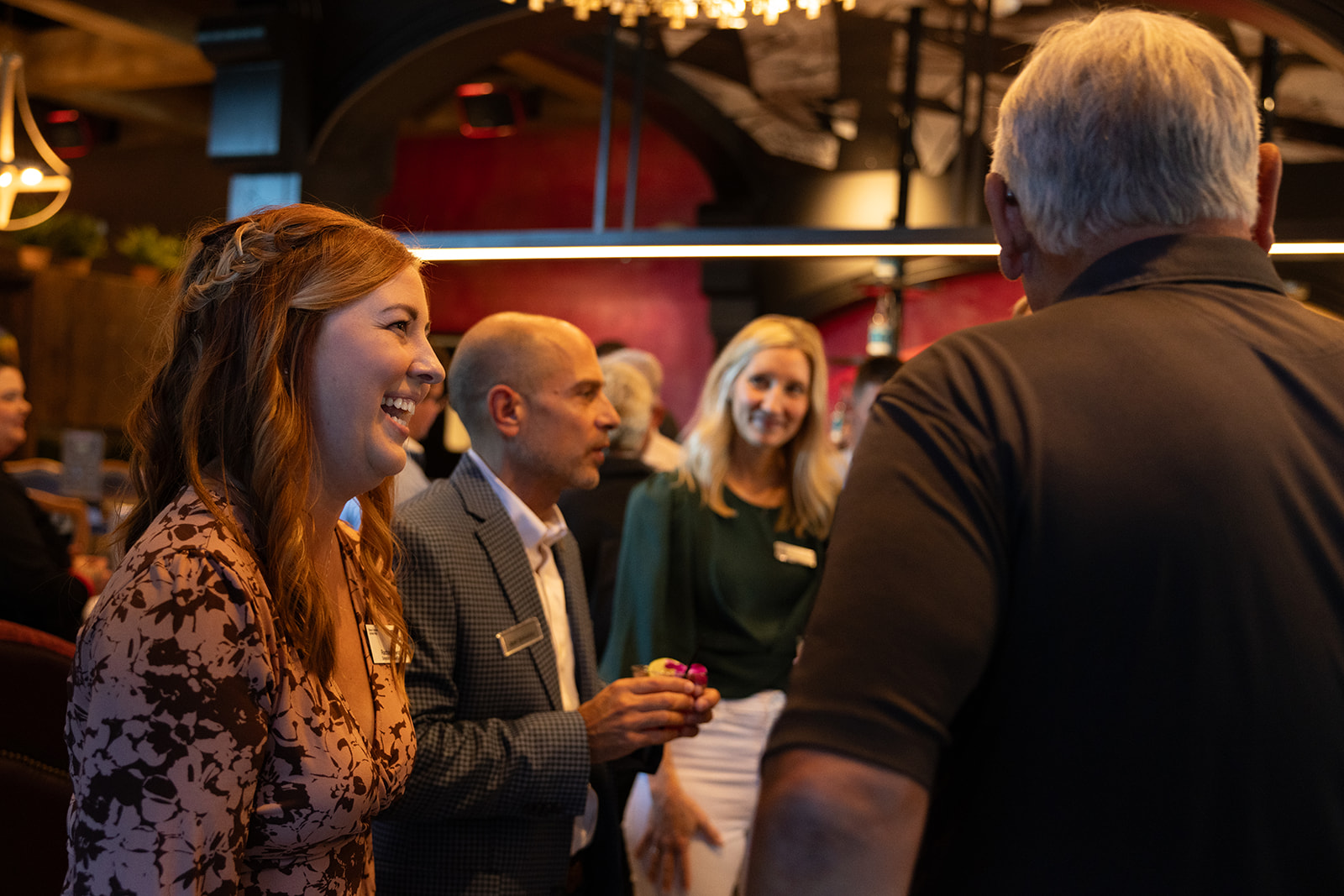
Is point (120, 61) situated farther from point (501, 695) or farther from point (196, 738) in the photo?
point (196, 738)

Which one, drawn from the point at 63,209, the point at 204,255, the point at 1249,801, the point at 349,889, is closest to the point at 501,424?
the point at 204,255

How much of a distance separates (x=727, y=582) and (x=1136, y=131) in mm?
1983

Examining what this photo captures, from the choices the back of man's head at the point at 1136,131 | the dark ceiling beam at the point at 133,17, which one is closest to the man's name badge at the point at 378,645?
the back of man's head at the point at 1136,131

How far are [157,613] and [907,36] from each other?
18.7 feet

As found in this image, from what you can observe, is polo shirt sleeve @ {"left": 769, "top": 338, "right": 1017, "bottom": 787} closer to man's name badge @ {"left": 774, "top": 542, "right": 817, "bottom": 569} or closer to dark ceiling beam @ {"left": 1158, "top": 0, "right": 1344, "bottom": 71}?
man's name badge @ {"left": 774, "top": 542, "right": 817, "bottom": 569}

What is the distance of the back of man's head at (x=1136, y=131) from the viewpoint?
93 cm

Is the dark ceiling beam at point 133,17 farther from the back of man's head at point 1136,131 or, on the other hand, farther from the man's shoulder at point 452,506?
the back of man's head at point 1136,131

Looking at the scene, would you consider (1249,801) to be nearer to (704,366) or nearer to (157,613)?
(157,613)

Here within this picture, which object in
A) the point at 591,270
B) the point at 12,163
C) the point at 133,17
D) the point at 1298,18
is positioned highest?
the point at 133,17

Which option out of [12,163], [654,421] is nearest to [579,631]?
[654,421]

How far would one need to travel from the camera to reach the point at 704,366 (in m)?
9.23

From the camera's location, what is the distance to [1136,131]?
934mm

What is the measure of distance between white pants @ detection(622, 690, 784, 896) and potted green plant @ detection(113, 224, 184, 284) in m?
7.19

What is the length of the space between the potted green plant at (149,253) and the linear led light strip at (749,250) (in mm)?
5466
